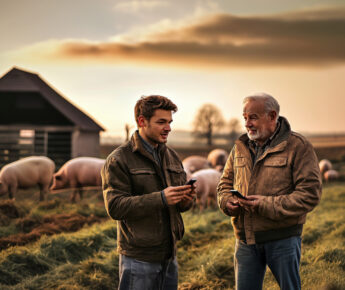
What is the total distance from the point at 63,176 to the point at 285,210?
10.5 metres

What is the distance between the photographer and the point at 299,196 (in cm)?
285

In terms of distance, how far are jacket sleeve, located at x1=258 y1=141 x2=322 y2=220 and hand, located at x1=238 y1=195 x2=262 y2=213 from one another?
0.03m

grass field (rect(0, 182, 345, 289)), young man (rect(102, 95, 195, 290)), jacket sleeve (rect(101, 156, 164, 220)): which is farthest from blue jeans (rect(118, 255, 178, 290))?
grass field (rect(0, 182, 345, 289))

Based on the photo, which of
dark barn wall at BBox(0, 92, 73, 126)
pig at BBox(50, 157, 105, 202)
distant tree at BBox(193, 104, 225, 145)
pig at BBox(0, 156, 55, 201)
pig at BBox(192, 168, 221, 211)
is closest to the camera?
pig at BBox(192, 168, 221, 211)

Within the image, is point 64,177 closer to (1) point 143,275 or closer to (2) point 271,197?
(1) point 143,275

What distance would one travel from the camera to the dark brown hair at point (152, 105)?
2.79 m

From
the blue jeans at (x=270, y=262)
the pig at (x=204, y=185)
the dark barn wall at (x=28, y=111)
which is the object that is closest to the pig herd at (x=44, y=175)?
the pig at (x=204, y=185)

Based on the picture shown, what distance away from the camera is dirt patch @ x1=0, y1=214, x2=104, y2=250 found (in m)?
Answer: 6.69

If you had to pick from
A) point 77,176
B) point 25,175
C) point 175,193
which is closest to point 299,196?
point 175,193

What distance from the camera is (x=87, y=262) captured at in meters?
5.52

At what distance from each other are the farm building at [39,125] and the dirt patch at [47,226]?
948 cm

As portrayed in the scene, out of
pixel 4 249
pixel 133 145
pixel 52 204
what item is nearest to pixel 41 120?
pixel 52 204

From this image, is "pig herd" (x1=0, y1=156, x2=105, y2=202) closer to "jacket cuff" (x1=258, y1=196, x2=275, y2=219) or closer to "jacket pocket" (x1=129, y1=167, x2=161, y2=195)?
"jacket pocket" (x1=129, y1=167, x2=161, y2=195)

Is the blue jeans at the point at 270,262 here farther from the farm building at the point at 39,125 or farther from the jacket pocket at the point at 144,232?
the farm building at the point at 39,125
